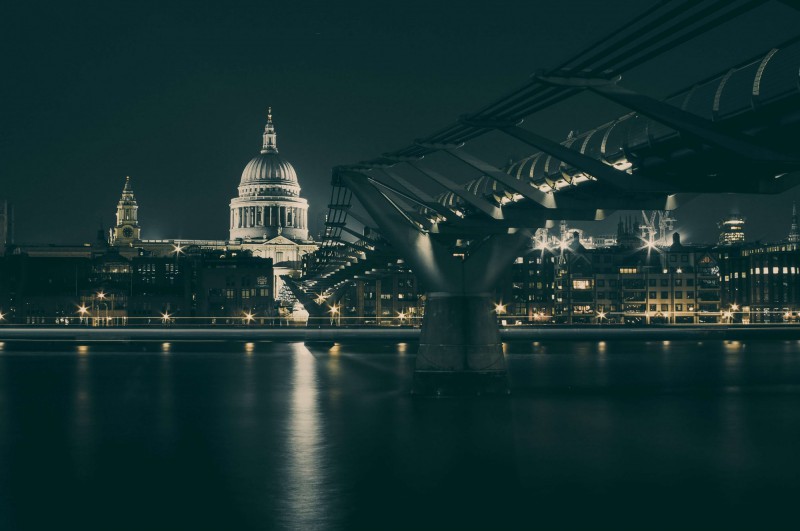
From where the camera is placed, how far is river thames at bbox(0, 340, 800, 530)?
90.1 ft

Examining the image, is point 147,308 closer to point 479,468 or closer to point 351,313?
point 351,313

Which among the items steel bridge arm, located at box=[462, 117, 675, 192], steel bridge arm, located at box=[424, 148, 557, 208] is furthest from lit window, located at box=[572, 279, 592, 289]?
steel bridge arm, located at box=[462, 117, 675, 192]

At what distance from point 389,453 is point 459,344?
351 inches

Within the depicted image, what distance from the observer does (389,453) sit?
39156mm

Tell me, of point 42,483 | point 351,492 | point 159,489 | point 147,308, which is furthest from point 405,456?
point 147,308

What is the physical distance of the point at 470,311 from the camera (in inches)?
1826

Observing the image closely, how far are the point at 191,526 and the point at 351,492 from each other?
21.8ft

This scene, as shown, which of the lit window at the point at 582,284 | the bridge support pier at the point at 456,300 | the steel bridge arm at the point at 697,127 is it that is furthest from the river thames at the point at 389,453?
the lit window at the point at 582,284

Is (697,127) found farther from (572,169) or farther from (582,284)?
(582,284)

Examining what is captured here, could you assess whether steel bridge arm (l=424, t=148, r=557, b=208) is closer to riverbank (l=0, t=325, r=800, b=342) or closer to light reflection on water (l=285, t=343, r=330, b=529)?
light reflection on water (l=285, t=343, r=330, b=529)

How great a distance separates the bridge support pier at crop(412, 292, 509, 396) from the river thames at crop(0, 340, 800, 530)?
1.15m

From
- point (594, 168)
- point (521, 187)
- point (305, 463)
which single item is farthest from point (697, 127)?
point (305, 463)

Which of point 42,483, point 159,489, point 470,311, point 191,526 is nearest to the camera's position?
point 191,526

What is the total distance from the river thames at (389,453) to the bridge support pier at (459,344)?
1149mm
